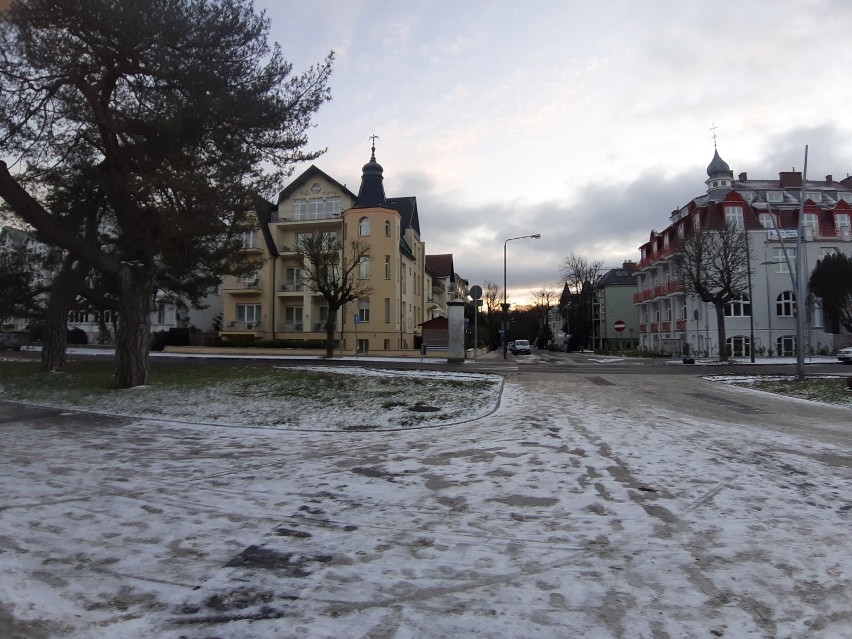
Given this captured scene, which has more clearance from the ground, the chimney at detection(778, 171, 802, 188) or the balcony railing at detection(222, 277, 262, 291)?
the chimney at detection(778, 171, 802, 188)

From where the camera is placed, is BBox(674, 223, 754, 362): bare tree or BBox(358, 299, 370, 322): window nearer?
BBox(674, 223, 754, 362): bare tree

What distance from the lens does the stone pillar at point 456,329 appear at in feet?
88.6

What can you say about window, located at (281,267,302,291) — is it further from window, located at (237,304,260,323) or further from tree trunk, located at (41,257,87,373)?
tree trunk, located at (41,257,87,373)

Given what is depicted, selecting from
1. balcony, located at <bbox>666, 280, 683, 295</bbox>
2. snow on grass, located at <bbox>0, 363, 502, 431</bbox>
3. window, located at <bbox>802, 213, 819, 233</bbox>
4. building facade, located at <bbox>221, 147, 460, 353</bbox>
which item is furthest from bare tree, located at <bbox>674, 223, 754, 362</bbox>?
snow on grass, located at <bbox>0, 363, 502, 431</bbox>

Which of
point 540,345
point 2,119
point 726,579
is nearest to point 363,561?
point 726,579

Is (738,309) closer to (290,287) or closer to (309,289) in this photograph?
(309,289)

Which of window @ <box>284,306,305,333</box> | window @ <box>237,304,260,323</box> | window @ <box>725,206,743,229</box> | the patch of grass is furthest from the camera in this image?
window @ <box>237,304,260,323</box>

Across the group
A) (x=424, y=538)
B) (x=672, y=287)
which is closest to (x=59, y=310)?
(x=424, y=538)

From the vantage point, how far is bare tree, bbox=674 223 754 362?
35.8 meters

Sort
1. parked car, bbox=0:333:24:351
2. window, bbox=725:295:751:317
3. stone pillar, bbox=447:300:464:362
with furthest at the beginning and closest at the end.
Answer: parked car, bbox=0:333:24:351 < window, bbox=725:295:751:317 < stone pillar, bbox=447:300:464:362

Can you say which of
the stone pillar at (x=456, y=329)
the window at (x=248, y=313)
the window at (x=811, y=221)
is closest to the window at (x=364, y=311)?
the window at (x=248, y=313)

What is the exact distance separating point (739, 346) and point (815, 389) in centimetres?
3132

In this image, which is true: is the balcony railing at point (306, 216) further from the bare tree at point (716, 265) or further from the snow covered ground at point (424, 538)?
the snow covered ground at point (424, 538)

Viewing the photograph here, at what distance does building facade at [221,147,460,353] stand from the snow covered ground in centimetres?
3650
